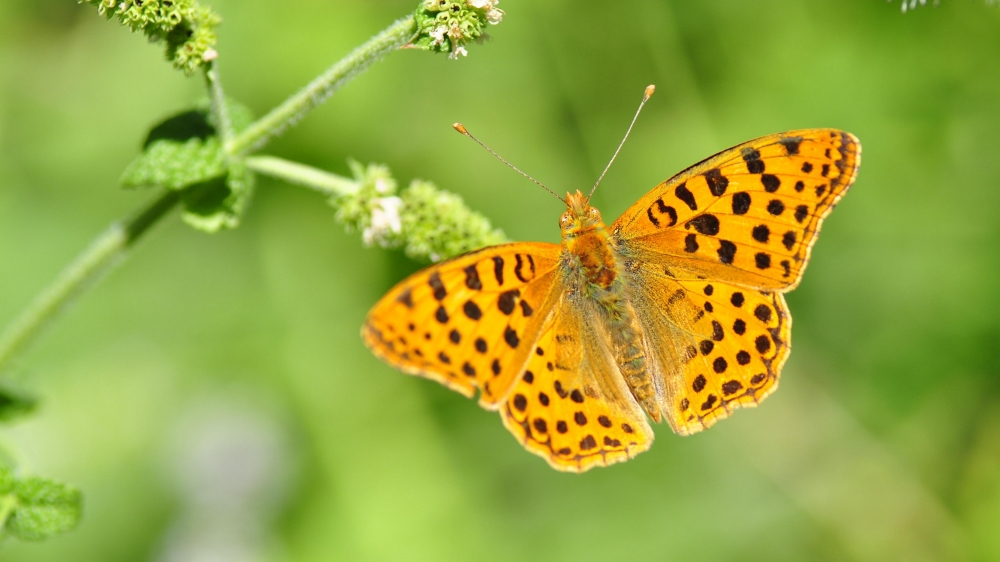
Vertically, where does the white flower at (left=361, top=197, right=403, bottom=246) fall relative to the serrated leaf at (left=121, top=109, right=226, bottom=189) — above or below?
below

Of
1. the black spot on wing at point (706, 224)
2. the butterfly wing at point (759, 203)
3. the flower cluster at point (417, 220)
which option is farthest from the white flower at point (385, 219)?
the black spot on wing at point (706, 224)

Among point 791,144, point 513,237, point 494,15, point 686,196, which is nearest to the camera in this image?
point 494,15

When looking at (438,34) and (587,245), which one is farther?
(587,245)

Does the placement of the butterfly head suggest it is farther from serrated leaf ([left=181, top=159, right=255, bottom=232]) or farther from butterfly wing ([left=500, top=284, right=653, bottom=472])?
serrated leaf ([left=181, top=159, right=255, bottom=232])

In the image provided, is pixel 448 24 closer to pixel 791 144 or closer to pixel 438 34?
pixel 438 34

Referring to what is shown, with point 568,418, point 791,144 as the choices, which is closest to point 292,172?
point 568,418

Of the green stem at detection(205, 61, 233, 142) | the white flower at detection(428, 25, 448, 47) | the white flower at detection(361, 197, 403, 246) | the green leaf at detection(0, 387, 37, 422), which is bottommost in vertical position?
the green leaf at detection(0, 387, 37, 422)

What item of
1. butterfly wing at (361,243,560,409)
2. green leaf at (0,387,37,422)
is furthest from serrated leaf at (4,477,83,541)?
butterfly wing at (361,243,560,409)

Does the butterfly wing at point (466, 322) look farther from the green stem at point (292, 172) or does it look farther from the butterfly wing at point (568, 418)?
the green stem at point (292, 172)
